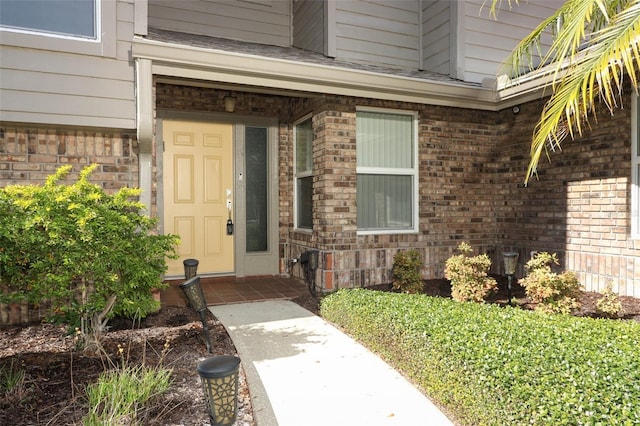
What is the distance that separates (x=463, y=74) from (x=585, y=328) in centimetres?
466

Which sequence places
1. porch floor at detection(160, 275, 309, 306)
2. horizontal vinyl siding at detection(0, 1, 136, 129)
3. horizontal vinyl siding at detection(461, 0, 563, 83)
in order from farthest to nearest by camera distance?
1. horizontal vinyl siding at detection(461, 0, 563, 83)
2. porch floor at detection(160, 275, 309, 306)
3. horizontal vinyl siding at detection(0, 1, 136, 129)

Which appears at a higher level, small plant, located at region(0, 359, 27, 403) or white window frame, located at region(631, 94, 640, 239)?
white window frame, located at region(631, 94, 640, 239)

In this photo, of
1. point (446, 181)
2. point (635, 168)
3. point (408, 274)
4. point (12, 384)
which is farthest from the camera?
point (446, 181)

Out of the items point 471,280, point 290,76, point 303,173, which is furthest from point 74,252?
point 471,280

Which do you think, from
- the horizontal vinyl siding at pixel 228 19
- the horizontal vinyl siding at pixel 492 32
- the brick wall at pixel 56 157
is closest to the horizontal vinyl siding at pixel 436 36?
the horizontal vinyl siding at pixel 492 32

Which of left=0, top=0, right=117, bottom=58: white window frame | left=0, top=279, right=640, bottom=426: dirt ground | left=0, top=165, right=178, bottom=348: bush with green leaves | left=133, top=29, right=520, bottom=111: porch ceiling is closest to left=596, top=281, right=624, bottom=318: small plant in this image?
left=0, top=279, right=640, bottom=426: dirt ground

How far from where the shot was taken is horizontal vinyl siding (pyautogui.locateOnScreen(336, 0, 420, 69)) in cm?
666

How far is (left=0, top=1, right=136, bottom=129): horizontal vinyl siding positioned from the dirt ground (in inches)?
79.6

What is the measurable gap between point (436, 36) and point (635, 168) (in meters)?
3.59

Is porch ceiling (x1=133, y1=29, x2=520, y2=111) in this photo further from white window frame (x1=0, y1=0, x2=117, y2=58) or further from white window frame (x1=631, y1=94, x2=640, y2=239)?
white window frame (x1=631, y1=94, x2=640, y2=239)

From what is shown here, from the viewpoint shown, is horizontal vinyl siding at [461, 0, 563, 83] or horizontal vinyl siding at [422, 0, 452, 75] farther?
horizontal vinyl siding at [422, 0, 452, 75]

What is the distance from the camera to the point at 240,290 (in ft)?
18.8

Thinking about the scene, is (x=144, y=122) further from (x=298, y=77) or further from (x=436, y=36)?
(x=436, y=36)

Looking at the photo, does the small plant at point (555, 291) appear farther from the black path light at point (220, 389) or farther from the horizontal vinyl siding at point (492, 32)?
the horizontal vinyl siding at point (492, 32)
